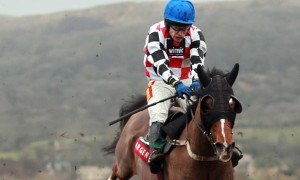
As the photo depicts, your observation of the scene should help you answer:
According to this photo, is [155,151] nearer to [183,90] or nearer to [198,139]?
[183,90]

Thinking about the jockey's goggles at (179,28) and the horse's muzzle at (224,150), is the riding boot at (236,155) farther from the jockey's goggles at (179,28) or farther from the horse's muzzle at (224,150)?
the jockey's goggles at (179,28)

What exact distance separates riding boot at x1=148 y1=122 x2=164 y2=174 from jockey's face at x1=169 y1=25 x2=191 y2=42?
→ 1.12 metres

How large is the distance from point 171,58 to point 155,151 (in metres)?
1.24

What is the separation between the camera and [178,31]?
9.83 meters

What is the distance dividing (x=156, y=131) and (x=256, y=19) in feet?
192

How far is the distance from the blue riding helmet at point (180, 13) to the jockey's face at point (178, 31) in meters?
0.13

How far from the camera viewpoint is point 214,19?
70.1 meters

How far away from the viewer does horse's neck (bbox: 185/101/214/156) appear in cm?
884

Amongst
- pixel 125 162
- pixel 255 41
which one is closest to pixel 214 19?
pixel 255 41

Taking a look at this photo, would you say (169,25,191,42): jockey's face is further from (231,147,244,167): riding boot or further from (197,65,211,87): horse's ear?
(231,147,244,167): riding boot

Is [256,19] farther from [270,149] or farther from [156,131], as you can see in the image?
[156,131]

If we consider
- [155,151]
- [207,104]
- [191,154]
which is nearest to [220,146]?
[207,104]

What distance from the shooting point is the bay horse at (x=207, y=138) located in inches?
320

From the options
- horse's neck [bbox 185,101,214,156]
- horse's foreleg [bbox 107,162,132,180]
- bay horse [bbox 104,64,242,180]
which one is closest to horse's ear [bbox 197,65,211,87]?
bay horse [bbox 104,64,242,180]
